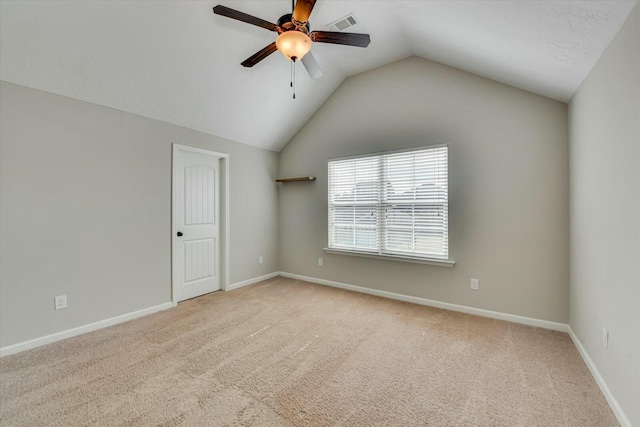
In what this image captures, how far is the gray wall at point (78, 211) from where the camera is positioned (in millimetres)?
2283

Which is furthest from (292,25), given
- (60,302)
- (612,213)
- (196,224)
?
(60,302)

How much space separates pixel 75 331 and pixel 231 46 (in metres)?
3.35

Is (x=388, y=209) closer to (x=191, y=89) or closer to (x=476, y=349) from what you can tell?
(x=476, y=349)

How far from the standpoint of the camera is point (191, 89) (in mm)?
3102

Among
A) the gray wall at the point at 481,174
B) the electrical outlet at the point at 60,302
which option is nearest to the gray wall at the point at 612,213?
the gray wall at the point at 481,174

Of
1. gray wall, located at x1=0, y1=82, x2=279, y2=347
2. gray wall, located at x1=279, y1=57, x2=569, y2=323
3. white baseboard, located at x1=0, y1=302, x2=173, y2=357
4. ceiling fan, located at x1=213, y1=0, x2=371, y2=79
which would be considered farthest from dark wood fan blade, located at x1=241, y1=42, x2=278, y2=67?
white baseboard, located at x1=0, y1=302, x2=173, y2=357

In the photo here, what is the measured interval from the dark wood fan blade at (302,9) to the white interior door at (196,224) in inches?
95.4

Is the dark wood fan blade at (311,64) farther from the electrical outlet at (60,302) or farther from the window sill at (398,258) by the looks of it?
the electrical outlet at (60,302)

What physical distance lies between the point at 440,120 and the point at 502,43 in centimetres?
114

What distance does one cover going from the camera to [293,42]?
6.25 feet

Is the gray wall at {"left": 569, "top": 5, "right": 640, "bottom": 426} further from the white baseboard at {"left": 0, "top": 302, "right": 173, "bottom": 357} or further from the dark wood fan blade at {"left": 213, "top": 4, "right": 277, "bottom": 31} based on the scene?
the white baseboard at {"left": 0, "top": 302, "right": 173, "bottom": 357}

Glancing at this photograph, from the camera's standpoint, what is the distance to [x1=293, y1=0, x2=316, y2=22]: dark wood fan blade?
1734 millimetres

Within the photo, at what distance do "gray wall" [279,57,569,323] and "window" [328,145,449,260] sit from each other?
0.46ft

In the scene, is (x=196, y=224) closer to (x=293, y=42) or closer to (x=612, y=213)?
(x=293, y=42)
